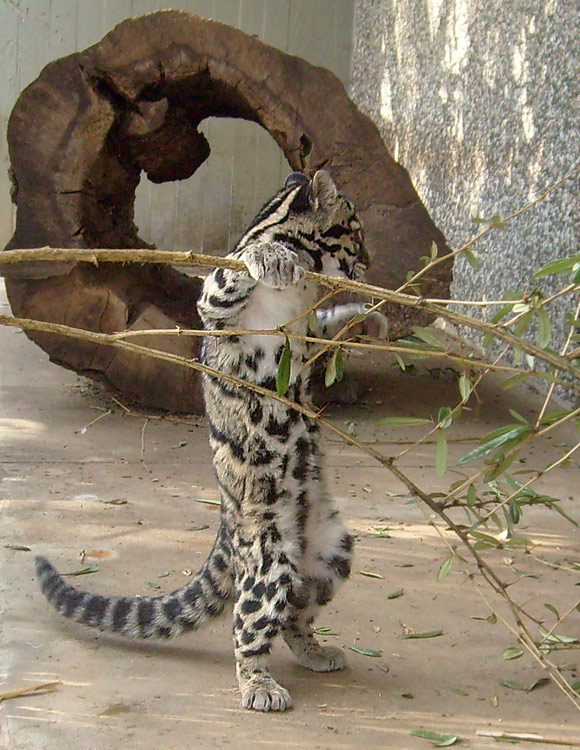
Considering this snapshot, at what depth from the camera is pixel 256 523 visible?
3203 millimetres

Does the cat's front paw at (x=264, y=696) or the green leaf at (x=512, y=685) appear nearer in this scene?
the cat's front paw at (x=264, y=696)

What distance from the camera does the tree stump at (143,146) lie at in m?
5.88

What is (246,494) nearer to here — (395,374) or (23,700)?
(23,700)

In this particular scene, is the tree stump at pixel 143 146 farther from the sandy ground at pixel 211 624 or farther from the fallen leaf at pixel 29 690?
the fallen leaf at pixel 29 690

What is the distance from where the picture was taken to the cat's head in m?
3.65

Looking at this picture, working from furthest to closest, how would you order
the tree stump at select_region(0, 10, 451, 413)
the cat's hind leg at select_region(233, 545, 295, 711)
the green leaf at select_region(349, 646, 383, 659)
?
the tree stump at select_region(0, 10, 451, 413) < the green leaf at select_region(349, 646, 383, 659) < the cat's hind leg at select_region(233, 545, 295, 711)

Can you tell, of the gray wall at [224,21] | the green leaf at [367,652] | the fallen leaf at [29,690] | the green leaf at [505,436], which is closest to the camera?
the green leaf at [505,436]

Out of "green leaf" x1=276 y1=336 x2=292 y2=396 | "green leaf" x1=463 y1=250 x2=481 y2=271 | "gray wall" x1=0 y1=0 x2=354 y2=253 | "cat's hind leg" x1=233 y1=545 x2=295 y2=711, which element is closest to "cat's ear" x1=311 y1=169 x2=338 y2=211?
"green leaf" x1=463 y1=250 x2=481 y2=271

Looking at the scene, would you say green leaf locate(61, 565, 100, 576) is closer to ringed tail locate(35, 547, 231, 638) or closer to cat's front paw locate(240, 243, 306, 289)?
ringed tail locate(35, 547, 231, 638)

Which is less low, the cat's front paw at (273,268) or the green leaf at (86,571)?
the cat's front paw at (273,268)

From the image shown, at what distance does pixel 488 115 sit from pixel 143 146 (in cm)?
293

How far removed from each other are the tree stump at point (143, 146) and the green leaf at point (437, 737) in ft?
11.7

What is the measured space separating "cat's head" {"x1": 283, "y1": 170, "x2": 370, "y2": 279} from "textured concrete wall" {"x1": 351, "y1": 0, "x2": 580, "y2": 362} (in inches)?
113

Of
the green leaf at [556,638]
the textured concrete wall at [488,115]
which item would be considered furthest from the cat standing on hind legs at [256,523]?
the textured concrete wall at [488,115]
